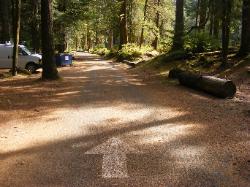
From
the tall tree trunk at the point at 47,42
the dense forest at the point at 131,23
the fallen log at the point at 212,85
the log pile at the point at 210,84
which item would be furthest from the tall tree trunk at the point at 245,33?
the tall tree trunk at the point at 47,42

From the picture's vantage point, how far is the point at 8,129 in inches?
373

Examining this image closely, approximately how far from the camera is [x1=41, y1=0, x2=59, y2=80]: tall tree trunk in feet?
61.4

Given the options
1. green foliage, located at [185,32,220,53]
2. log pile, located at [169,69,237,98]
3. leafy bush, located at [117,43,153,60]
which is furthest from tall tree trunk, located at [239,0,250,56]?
leafy bush, located at [117,43,153,60]

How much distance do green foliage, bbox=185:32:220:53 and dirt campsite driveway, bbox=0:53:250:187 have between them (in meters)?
10.5

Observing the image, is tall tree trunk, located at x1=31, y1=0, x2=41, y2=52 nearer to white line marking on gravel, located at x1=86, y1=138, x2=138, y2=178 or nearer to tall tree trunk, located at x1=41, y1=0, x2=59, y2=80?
tall tree trunk, located at x1=41, y1=0, x2=59, y2=80

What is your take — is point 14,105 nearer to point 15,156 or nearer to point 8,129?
point 8,129

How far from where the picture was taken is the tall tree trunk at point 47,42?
1872cm

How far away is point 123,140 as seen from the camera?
8.38 m

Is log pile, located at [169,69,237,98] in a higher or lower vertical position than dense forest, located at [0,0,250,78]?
lower

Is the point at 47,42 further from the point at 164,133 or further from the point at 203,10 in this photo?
the point at 203,10

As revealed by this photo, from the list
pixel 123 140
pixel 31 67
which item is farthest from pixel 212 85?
pixel 31 67

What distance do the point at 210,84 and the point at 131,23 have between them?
35648 mm

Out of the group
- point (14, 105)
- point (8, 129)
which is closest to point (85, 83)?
point (14, 105)

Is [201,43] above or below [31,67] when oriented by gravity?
above
